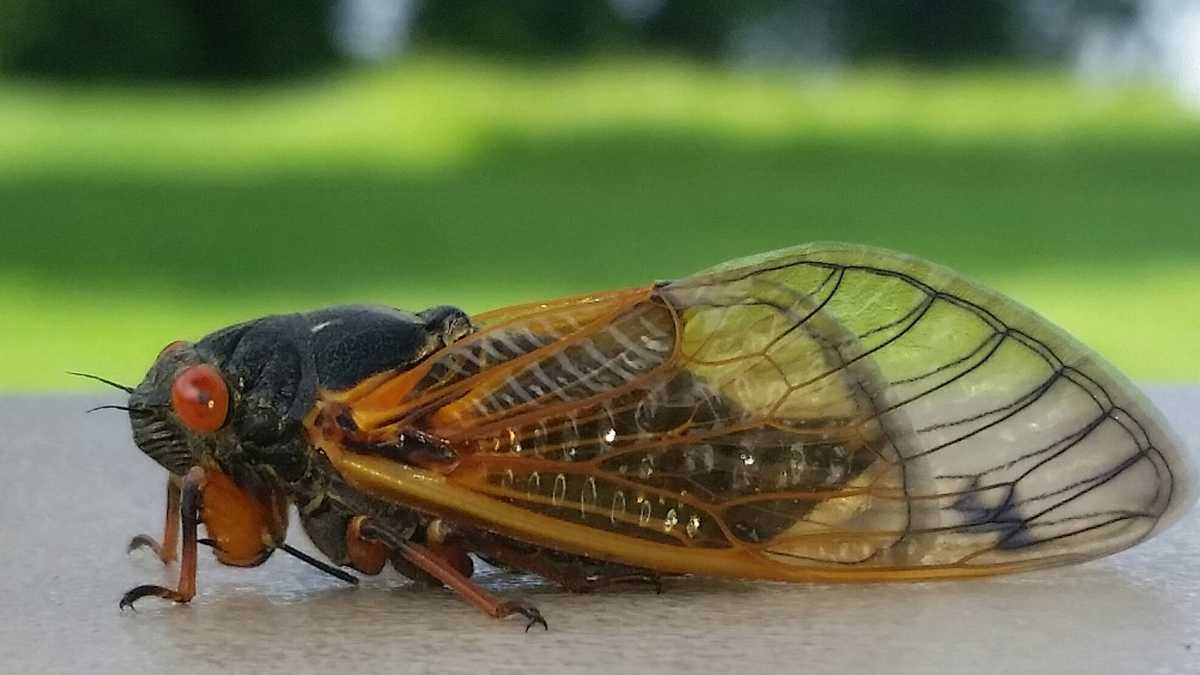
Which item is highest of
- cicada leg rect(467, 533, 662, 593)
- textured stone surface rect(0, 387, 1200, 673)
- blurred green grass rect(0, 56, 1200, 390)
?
blurred green grass rect(0, 56, 1200, 390)

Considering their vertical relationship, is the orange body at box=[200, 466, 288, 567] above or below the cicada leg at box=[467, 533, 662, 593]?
above

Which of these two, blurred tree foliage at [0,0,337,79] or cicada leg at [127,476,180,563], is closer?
cicada leg at [127,476,180,563]

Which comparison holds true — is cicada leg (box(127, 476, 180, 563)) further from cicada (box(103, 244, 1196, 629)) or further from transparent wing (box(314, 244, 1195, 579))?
transparent wing (box(314, 244, 1195, 579))

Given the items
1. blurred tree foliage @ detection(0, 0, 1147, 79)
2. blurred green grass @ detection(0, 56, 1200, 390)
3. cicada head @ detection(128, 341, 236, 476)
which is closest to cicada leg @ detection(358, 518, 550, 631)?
cicada head @ detection(128, 341, 236, 476)

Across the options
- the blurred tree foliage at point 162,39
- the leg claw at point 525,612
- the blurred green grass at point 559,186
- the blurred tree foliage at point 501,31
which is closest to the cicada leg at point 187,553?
the leg claw at point 525,612

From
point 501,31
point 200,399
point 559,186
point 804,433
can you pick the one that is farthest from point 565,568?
point 501,31

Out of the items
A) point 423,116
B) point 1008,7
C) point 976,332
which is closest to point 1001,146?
point 1008,7

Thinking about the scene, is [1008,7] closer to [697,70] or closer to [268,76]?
[697,70]
